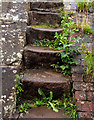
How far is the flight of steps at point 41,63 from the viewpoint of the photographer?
2.37 meters

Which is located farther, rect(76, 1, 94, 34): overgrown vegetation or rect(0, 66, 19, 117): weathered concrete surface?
rect(76, 1, 94, 34): overgrown vegetation

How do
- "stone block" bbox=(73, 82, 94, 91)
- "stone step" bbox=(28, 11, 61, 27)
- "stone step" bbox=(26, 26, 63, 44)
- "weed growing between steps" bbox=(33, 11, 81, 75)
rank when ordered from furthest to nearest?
"stone step" bbox=(28, 11, 61, 27) → "stone step" bbox=(26, 26, 63, 44) → "weed growing between steps" bbox=(33, 11, 81, 75) → "stone block" bbox=(73, 82, 94, 91)

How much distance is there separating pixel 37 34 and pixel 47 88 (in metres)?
1.20

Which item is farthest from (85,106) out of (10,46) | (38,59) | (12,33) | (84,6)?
Answer: (84,6)

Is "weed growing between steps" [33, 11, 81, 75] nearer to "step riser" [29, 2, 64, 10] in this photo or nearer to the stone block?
the stone block

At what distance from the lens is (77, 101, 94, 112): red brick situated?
2.06 metres

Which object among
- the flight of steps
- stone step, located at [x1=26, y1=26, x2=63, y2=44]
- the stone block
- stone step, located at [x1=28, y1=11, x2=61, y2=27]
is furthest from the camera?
stone step, located at [x1=28, y1=11, x2=61, y2=27]

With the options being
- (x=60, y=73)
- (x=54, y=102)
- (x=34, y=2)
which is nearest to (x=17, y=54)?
(x=60, y=73)

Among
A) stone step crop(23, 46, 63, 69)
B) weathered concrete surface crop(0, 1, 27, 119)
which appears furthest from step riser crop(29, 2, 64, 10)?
stone step crop(23, 46, 63, 69)

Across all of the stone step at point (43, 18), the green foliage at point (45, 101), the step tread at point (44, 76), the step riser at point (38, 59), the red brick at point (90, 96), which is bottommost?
the green foliage at point (45, 101)

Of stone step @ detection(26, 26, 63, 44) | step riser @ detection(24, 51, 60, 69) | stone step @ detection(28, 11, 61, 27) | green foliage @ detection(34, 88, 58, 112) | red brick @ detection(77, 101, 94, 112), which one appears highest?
stone step @ detection(28, 11, 61, 27)

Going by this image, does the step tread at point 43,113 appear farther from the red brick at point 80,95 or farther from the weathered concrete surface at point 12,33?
the weathered concrete surface at point 12,33

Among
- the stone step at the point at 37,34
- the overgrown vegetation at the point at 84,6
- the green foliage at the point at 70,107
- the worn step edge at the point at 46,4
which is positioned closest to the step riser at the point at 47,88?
the green foliage at the point at 70,107

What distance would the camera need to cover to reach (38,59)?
273 cm
